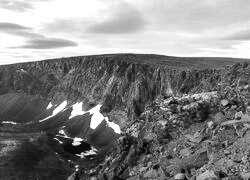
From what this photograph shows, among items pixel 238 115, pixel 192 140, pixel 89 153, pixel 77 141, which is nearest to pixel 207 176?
pixel 192 140

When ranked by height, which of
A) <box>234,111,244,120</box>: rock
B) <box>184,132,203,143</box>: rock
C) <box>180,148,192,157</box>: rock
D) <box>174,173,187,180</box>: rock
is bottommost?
<box>174,173,187,180</box>: rock

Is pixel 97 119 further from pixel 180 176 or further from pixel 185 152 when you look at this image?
pixel 180 176

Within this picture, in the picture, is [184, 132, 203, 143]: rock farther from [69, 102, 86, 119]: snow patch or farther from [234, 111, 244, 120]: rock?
[69, 102, 86, 119]: snow patch

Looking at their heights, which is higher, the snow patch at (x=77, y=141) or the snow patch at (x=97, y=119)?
the snow patch at (x=97, y=119)

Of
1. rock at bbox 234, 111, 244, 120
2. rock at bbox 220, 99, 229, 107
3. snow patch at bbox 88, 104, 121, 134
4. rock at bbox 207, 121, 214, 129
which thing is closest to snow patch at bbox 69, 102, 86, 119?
snow patch at bbox 88, 104, 121, 134

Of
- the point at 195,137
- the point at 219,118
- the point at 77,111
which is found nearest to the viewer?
the point at 195,137

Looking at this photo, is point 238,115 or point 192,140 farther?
point 192,140

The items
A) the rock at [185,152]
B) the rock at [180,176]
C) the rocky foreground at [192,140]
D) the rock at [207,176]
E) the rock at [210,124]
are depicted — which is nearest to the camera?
the rock at [207,176]

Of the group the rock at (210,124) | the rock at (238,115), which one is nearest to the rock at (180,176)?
the rock at (210,124)

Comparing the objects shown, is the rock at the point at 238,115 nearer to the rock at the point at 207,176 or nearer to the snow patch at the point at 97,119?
the rock at the point at 207,176
